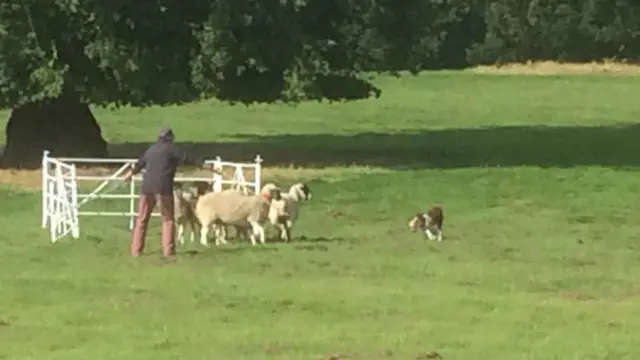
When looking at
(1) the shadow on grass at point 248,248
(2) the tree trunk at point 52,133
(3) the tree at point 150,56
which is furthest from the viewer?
Result: (2) the tree trunk at point 52,133

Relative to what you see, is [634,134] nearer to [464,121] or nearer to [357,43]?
[464,121]

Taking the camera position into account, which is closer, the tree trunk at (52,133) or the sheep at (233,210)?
the sheep at (233,210)

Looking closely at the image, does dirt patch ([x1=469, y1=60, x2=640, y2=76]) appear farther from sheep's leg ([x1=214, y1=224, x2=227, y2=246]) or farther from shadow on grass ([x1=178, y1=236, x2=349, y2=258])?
sheep's leg ([x1=214, y1=224, x2=227, y2=246])

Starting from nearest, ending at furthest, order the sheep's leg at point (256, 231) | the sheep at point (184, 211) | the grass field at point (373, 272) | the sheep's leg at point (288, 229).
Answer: the grass field at point (373, 272)
the sheep's leg at point (256, 231)
the sheep at point (184, 211)
the sheep's leg at point (288, 229)

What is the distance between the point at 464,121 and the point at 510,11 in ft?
107

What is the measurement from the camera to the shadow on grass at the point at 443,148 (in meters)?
37.4

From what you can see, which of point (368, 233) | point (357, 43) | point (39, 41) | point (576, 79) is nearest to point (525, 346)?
point (368, 233)

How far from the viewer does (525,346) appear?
1338 cm

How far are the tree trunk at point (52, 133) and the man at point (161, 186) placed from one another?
14.8 metres

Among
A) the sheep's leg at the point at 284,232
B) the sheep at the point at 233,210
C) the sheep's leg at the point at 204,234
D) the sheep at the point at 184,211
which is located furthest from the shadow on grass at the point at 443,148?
the sheep at the point at 233,210

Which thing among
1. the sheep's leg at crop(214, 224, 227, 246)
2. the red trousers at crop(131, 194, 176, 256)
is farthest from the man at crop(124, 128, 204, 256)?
the sheep's leg at crop(214, 224, 227, 246)

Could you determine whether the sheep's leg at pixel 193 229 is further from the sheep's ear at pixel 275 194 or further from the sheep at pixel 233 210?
the sheep's ear at pixel 275 194

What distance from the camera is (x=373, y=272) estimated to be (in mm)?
19031

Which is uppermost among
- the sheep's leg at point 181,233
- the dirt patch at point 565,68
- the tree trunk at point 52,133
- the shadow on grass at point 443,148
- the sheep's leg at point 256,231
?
the sheep's leg at point 256,231
